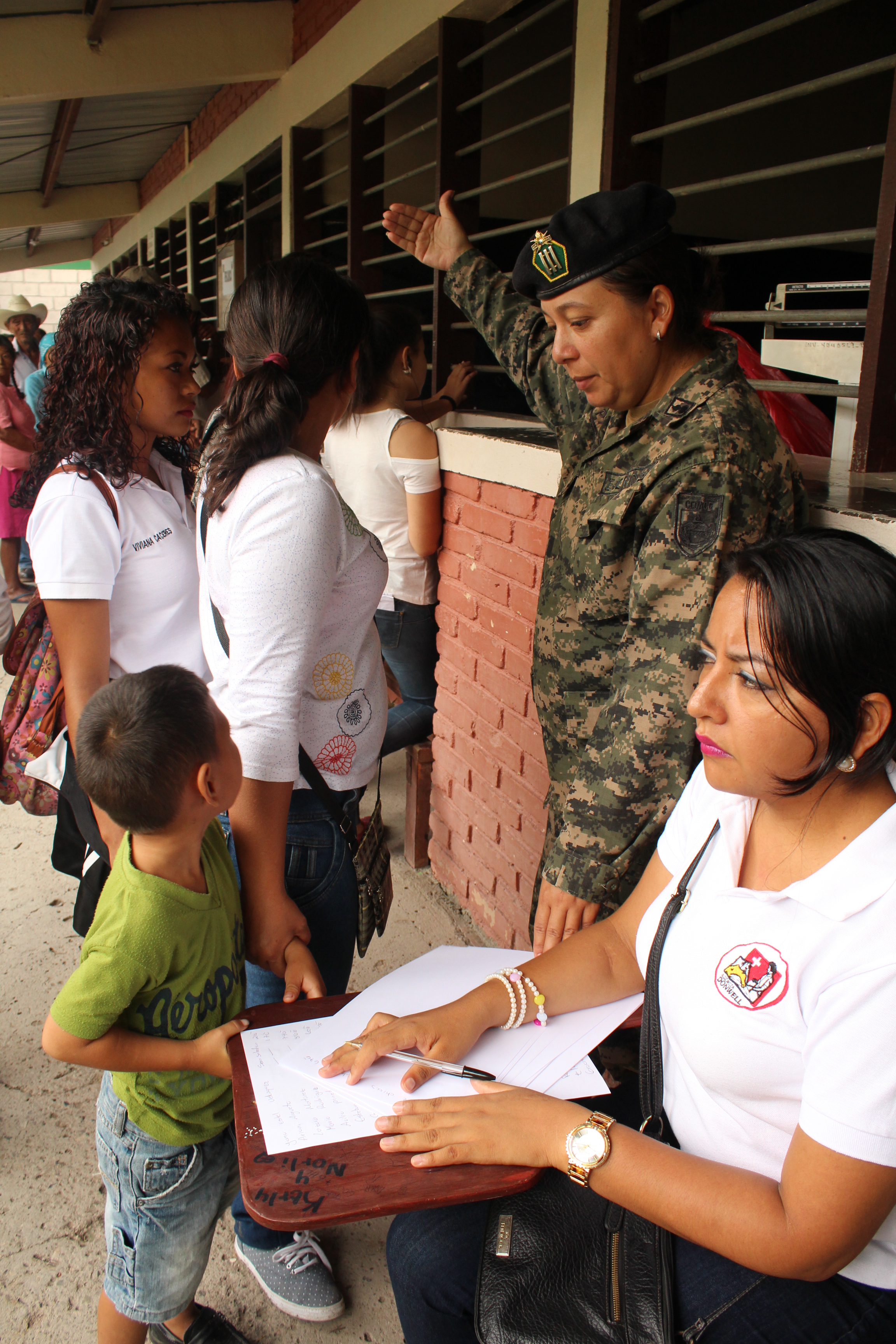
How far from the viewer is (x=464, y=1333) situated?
43.6 inches

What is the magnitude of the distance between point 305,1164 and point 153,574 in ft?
3.40

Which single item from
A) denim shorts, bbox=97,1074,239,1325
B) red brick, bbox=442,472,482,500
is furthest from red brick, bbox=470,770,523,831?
denim shorts, bbox=97,1074,239,1325

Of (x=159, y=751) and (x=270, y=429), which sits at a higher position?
(x=270, y=429)

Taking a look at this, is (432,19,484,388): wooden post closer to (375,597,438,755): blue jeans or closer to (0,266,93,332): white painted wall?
(375,597,438,755): blue jeans

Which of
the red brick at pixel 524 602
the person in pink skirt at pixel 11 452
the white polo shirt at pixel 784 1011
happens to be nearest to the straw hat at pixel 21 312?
the person in pink skirt at pixel 11 452

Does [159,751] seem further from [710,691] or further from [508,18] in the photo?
[508,18]

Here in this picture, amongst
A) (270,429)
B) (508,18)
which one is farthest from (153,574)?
(508,18)

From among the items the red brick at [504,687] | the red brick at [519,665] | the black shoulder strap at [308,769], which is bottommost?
the red brick at [504,687]

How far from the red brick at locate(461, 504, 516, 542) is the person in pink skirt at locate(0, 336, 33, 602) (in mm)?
4307

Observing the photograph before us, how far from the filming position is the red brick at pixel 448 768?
2.94 metres

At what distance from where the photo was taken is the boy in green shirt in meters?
1.13

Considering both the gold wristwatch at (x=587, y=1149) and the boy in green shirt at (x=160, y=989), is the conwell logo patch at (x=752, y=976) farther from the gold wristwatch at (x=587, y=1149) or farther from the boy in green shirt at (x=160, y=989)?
the boy in green shirt at (x=160, y=989)

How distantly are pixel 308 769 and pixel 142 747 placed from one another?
0.32 m

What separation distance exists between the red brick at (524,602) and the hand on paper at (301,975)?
1255mm
